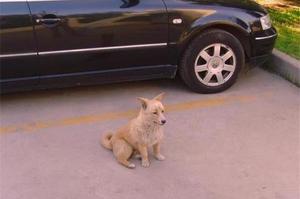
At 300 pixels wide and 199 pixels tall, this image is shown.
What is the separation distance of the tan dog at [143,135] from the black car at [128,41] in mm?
1158

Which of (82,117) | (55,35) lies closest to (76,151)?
(82,117)

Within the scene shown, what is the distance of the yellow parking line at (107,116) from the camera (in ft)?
16.2

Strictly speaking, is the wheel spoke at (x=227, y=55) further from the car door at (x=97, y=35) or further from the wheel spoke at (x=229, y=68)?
the car door at (x=97, y=35)

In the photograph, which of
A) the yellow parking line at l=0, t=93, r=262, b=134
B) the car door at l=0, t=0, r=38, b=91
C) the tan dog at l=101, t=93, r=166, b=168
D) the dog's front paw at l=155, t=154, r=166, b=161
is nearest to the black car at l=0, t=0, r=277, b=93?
the car door at l=0, t=0, r=38, b=91

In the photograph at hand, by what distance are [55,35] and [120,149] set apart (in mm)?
1430

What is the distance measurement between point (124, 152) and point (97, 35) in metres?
1.42

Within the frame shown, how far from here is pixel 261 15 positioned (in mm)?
5754

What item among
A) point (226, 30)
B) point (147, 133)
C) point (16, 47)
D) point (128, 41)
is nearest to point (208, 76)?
point (226, 30)

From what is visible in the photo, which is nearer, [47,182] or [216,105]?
[47,182]

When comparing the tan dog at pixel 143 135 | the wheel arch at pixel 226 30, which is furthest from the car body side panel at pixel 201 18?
the tan dog at pixel 143 135

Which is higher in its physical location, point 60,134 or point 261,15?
point 261,15

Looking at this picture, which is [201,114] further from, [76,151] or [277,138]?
[76,151]

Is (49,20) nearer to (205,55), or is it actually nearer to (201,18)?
(201,18)

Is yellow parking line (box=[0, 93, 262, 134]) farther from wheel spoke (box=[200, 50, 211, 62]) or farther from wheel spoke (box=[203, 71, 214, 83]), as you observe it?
wheel spoke (box=[200, 50, 211, 62])
